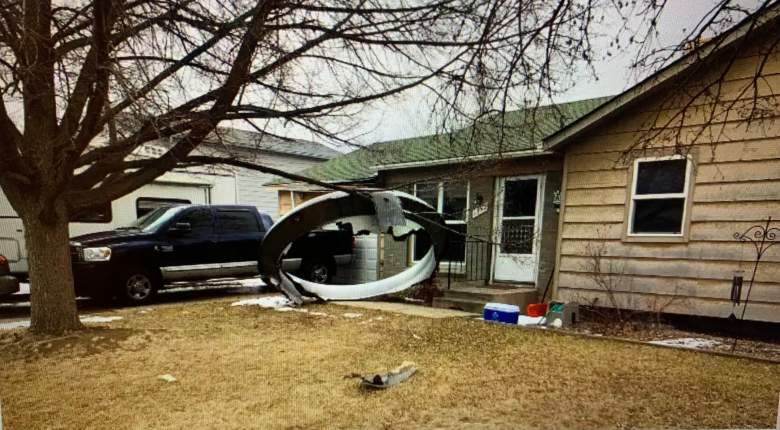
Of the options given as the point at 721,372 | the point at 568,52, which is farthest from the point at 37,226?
the point at 721,372

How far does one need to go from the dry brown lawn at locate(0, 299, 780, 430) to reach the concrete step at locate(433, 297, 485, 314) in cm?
112

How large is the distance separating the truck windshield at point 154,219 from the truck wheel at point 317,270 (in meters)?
2.36

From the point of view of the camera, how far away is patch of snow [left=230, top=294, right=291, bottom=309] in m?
4.83

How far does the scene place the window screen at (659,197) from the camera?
12.7 feet

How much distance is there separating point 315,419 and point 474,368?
4.06 feet

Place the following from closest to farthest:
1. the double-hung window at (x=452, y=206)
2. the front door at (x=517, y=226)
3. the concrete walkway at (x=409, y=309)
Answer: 1. the concrete walkway at (x=409, y=309)
2. the front door at (x=517, y=226)
3. the double-hung window at (x=452, y=206)

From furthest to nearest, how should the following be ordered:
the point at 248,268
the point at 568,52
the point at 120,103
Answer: the point at 248,268
the point at 120,103
the point at 568,52

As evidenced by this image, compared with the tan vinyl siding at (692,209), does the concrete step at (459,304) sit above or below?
below

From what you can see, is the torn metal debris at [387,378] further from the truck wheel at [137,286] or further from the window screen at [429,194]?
the window screen at [429,194]

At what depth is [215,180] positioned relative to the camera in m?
3.93

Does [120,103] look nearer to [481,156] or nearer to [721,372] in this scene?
[481,156]

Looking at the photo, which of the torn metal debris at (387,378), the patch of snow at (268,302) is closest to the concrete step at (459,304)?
the patch of snow at (268,302)

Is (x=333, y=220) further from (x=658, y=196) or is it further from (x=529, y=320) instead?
(x=658, y=196)

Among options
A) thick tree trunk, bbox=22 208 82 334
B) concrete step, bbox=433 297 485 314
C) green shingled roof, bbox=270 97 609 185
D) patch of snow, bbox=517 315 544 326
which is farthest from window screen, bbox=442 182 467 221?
thick tree trunk, bbox=22 208 82 334
